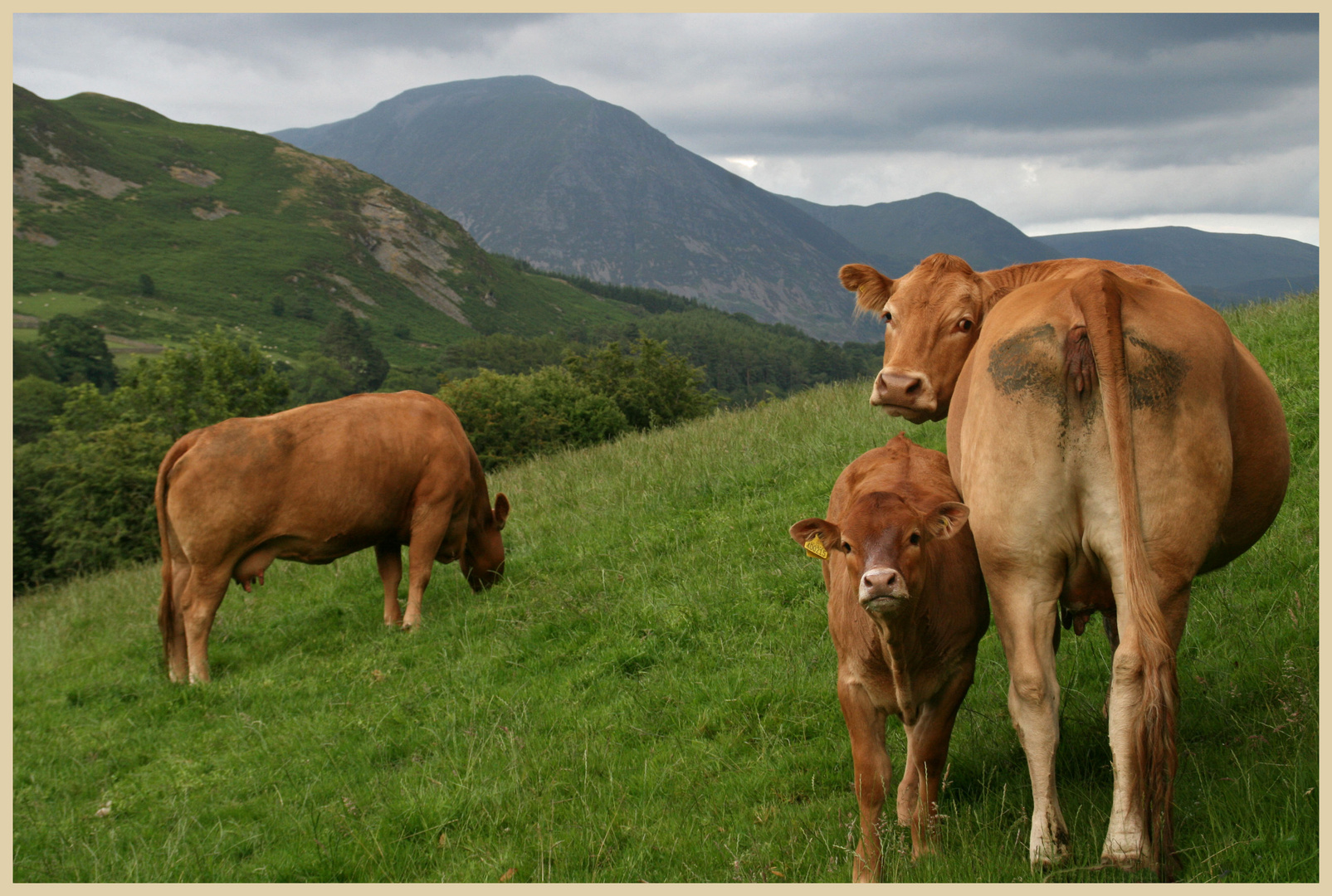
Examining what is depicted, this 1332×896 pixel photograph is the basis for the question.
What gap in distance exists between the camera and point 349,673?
28.4 ft

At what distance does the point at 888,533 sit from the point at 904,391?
1118 mm

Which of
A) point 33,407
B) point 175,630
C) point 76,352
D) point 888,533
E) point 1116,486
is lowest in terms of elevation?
point 33,407

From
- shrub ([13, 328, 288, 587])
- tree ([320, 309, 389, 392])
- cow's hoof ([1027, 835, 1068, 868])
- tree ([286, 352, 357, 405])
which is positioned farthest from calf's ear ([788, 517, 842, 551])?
tree ([320, 309, 389, 392])

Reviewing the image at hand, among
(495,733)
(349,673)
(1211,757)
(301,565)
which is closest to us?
(1211,757)

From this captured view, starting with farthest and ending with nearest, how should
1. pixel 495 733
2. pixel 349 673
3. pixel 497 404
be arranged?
pixel 497 404 < pixel 349 673 < pixel 495 733

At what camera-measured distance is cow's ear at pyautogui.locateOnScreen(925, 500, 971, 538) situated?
13.2ft

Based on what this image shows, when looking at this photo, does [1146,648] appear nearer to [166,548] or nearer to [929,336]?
[929,336]

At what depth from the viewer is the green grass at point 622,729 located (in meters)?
4.45

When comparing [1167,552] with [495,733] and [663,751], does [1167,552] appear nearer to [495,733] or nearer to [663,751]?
[663,751]

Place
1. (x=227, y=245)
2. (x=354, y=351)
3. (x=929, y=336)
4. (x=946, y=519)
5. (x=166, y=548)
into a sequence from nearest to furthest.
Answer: (x=946, y=519)
(x=929, y=336)
(x=166, y=548)
(x=354, y=351)
(x=227, y=245)

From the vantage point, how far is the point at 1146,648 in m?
3.28

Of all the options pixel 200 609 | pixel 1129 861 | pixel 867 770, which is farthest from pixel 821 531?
pixel 200 609

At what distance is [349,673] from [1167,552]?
7379 mm

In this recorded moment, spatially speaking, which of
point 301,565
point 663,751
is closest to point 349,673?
point 663,751
